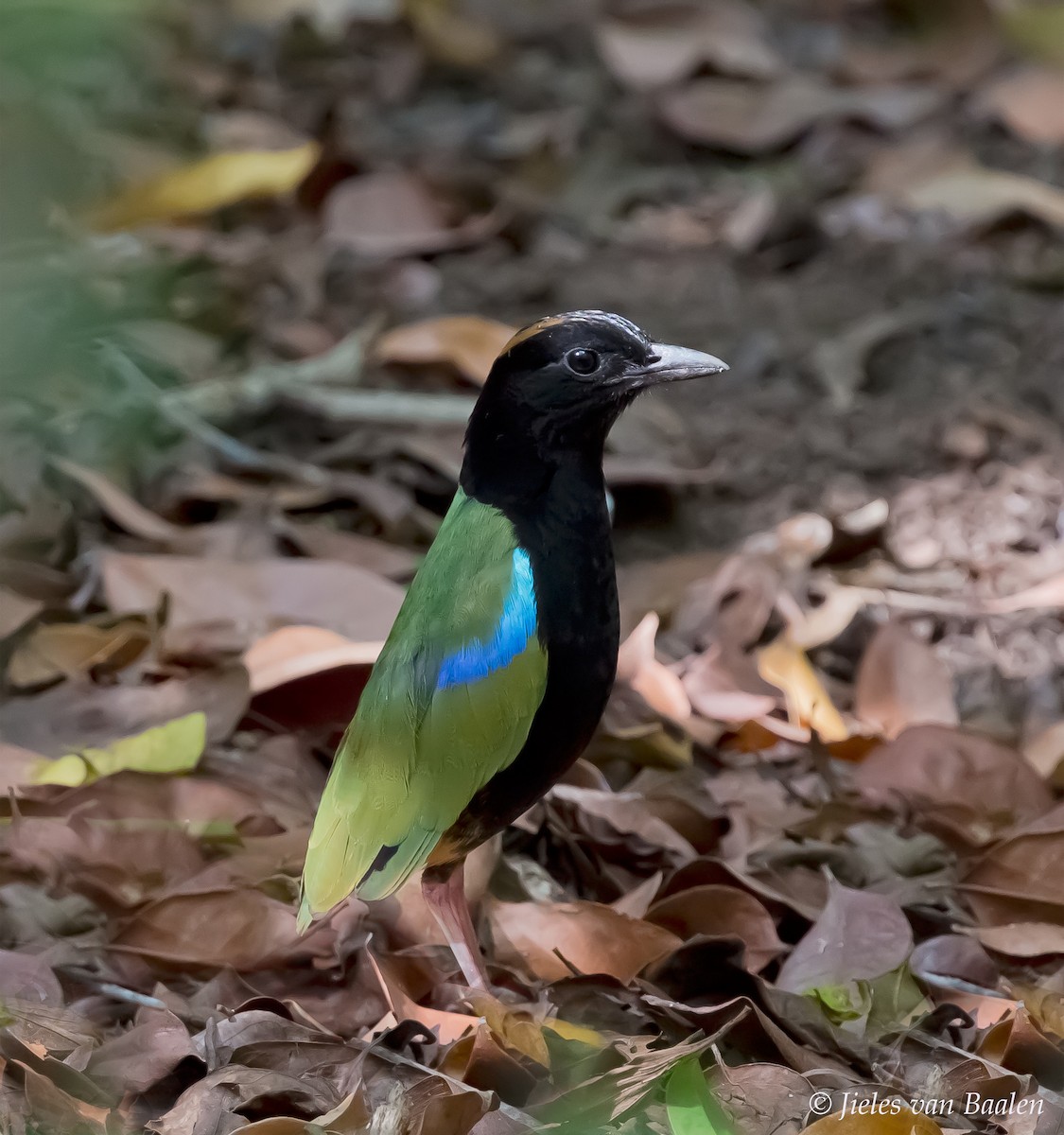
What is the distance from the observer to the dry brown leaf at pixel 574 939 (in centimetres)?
312

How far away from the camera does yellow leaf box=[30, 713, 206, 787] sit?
11.7ft

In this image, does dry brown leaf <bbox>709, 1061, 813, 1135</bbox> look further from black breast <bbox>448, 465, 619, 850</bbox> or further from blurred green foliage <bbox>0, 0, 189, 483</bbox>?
blurred green foliage <bbox>0, 0, 189, 483</bbox>

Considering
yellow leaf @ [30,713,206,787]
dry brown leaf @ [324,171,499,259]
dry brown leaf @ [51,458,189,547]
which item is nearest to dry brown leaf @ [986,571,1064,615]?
yellow leaf @ [30,713,206,787]

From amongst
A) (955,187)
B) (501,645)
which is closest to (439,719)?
(501,645)

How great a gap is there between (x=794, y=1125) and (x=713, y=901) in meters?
0.64

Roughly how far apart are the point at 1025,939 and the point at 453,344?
2.96 m

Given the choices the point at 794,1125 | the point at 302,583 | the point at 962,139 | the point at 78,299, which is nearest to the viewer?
the point at 78,299

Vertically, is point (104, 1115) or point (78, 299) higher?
point (78, 299)

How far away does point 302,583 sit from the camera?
14.1 ft

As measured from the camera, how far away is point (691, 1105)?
8.59ft

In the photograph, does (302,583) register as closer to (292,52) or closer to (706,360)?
(706,360)

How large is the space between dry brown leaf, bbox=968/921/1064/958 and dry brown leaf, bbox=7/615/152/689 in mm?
2200

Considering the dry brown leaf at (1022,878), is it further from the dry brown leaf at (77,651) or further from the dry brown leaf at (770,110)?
the dry brown leaf at (770,110)

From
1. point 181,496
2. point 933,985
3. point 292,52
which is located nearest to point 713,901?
point 933,985
